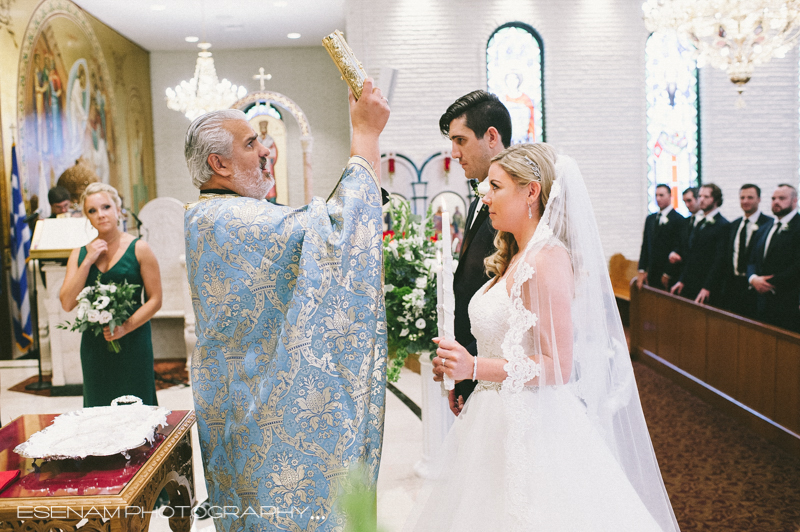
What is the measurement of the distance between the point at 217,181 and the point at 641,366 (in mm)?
6147

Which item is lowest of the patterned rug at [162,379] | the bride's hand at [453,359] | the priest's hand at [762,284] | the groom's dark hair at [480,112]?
the patterned rug at [162,379]

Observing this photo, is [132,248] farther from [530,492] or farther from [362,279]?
[530,492]

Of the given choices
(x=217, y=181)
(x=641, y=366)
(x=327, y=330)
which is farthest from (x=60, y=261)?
(x=641, y=366)

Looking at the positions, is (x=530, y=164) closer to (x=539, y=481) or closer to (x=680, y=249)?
(x=539, y=481)

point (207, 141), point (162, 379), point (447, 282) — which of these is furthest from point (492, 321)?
point (162, 379)

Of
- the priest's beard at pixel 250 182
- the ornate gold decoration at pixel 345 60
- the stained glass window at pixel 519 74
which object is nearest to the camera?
the ornate gold decoration at pixel 345 60

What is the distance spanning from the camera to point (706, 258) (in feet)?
22.3

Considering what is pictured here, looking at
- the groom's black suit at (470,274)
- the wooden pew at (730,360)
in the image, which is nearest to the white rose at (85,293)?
the groom's black suit at (470,274)

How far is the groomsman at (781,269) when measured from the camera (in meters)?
5.47

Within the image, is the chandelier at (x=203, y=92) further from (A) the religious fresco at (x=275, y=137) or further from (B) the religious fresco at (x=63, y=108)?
(A) the religious fresco at (x=275, y=137)

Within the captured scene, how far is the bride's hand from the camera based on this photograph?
1.93m

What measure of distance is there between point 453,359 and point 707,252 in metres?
5.79

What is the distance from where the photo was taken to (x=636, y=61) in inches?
414

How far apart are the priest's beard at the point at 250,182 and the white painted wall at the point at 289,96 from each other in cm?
1139
